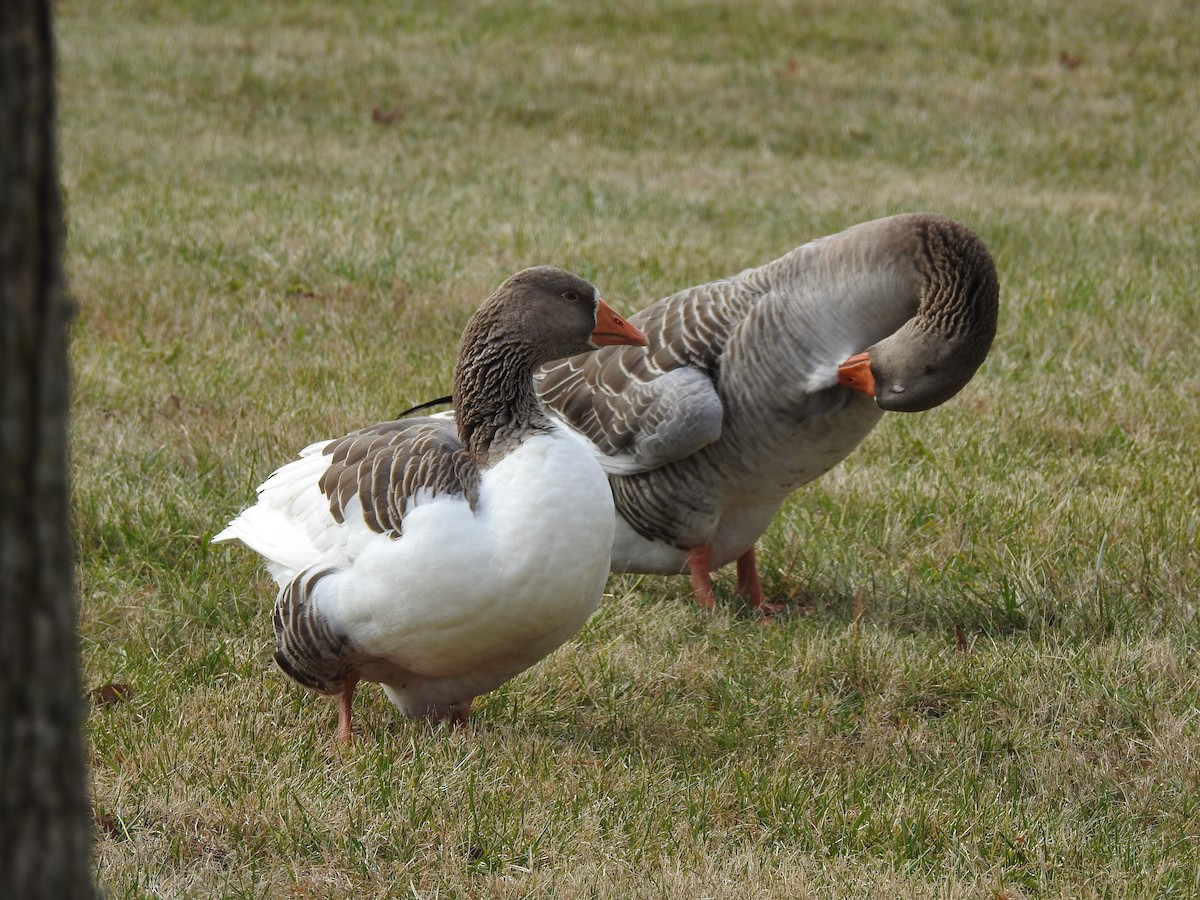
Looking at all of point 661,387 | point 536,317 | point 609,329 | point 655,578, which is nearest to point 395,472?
point 536,317

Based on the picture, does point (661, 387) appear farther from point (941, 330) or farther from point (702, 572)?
point (941, 330)

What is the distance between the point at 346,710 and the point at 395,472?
0.75 metres

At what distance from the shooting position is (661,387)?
16.1ft

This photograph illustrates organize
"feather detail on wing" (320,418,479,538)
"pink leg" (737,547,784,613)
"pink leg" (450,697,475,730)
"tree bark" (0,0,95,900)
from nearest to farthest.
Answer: "tree bark" (0,0,95,900) → "feather detail on wing" (320,418,479,538) → "pink leg" (450,697,475,730) → "pink leg" (737,547,784,613)

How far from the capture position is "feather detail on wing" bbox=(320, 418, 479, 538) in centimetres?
362

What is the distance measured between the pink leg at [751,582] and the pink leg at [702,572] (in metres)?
0.16

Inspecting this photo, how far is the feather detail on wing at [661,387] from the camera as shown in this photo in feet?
15.9

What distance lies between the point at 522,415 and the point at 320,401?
2896 millimetres

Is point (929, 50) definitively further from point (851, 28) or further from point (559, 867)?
point (559, 867)

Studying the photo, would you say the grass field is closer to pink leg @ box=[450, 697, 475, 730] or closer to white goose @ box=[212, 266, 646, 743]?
pink leg @ box=[450, 697, 475, 730]

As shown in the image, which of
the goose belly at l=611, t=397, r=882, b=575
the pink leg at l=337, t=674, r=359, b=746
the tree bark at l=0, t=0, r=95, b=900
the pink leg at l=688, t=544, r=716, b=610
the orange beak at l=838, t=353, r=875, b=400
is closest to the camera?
the tree bark at l=0, t=0, r=95, b=900

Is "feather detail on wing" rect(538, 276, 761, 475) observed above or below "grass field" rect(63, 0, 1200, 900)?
above

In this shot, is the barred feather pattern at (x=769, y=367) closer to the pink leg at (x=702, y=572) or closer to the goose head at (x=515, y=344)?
the pink leg at (x=702, y=572)

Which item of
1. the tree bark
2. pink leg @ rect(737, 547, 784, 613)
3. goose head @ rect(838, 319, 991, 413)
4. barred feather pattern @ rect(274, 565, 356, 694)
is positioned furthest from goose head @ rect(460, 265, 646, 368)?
the tree bark
